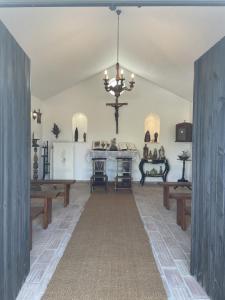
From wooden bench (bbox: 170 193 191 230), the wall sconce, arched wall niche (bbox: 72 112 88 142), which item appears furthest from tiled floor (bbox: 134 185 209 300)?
the wall sconce

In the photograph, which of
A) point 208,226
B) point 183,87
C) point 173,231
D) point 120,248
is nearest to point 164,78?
point 183,87

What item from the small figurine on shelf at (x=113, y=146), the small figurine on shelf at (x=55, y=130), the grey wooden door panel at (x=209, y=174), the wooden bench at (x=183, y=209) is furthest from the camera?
the small figurine on shelf at (x=55, y=130)

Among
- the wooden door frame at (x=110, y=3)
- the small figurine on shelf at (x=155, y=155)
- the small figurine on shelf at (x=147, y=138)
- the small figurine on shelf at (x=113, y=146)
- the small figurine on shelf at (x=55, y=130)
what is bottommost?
the small figurine on shelf at (x=155, y=155)

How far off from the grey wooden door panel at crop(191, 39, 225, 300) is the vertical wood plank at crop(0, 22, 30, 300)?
1553 millimetres

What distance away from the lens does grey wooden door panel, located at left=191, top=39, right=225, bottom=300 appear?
2.18m

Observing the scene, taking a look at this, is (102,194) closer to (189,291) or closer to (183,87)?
(183,87)

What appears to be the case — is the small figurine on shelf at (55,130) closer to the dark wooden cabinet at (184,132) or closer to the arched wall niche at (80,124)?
the arched wall niche at (80,124)

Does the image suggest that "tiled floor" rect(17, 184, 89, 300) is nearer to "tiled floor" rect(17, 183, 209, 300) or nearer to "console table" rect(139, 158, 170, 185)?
"tiled floor" rect(17, 183, 209, 300)

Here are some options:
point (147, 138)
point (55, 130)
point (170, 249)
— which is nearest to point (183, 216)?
point (170, 249)

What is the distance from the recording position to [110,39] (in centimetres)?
624

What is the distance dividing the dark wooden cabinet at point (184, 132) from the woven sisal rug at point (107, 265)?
4.34 metres

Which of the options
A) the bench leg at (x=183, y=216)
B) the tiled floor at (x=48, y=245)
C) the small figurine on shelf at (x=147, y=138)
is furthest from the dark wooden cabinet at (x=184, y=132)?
the bench leg at (x=183, y=216)

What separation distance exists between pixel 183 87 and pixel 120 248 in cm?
542

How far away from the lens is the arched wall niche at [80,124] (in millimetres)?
9234
